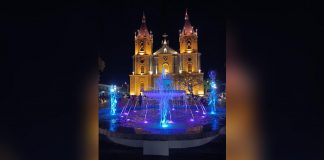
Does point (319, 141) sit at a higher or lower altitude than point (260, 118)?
lower

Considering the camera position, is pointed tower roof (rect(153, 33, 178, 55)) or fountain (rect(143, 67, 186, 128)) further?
pointed tower roof (rect(153, 33, 178, 55))

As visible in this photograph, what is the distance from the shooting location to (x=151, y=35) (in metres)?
42.1

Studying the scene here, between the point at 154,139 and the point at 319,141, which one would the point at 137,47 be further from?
the point at 319,141

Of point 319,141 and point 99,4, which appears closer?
point 319,141

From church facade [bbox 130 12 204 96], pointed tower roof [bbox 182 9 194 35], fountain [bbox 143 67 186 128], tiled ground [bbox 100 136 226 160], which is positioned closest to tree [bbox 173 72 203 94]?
church facade [bbox 130 12 204 96]

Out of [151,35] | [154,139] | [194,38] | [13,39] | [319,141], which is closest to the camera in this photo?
[319,141]

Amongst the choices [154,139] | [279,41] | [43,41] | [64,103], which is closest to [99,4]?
[43,41]

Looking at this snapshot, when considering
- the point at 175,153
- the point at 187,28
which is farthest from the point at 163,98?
the point at 187,28

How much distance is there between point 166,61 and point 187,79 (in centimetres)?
473

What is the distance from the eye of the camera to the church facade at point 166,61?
3869cm

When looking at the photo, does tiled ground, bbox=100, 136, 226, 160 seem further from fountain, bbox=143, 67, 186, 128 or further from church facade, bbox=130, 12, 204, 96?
church facade, bbox=130, 12, 204, 96

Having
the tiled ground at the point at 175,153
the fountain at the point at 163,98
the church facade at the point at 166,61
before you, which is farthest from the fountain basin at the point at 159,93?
the church facade at the point at 166,61

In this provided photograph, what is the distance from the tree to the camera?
122 feet

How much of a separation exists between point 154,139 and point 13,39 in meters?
4.89
